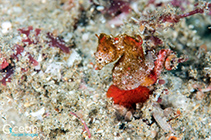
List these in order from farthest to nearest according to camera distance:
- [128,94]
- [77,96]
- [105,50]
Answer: [77,96]
[128,94]
[105,50]

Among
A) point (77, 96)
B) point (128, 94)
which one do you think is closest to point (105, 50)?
point (128, 94)

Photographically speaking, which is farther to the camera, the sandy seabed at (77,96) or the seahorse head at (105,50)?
the sandy seabed at (77,96)

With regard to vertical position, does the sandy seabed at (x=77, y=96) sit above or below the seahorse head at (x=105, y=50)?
below

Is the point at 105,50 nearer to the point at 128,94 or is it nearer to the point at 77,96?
the point at 128,94

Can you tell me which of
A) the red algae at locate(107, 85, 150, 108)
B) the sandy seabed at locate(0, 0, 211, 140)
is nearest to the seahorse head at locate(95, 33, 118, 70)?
the red algae at locate(107, 85, 150, 108)

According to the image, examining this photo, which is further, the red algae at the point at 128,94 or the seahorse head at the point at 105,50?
the red algae at the point at 128,94

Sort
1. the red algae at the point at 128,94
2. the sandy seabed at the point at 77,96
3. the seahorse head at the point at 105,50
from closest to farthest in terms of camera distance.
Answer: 1. the seahorse head at the point at 105,50
2. the sandy seabed at the point at 77,96
3. the red algae at the point at 128,94

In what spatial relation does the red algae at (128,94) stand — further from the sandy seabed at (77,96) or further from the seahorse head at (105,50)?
the seahorse head at (105,50)

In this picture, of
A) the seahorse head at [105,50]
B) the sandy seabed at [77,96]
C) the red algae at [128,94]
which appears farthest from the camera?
the red algae at [128,94]

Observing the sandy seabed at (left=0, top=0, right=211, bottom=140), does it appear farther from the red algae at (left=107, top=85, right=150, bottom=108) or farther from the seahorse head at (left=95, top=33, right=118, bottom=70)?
the seahorse head at (left=95, top=33, right=118, bottom=70)

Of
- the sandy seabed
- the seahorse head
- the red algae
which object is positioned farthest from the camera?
the red algae

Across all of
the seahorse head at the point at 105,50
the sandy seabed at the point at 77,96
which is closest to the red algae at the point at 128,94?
the sandy seabed at the point at 77,96

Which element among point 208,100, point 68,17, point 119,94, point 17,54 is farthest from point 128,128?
point 68,17
